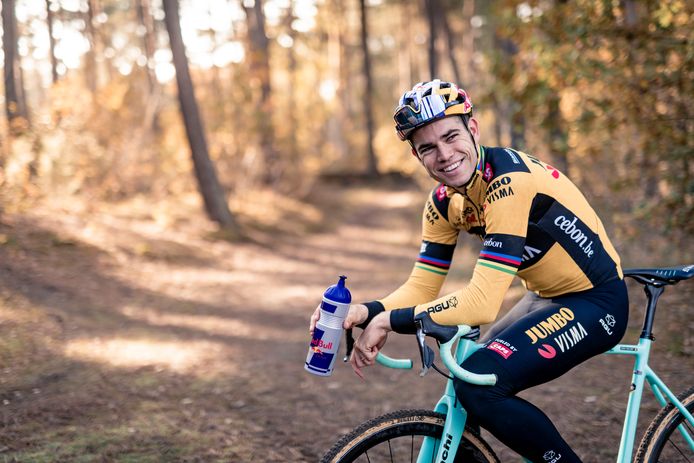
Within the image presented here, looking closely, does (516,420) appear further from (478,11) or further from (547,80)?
(478,11)

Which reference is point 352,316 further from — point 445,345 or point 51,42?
point 51,42

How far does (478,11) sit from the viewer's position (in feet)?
110

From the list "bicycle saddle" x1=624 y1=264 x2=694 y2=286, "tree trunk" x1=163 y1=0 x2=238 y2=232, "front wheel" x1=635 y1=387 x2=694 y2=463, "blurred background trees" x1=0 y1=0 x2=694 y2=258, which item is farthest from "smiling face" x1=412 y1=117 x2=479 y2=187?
"tree trunk" x1=163 y1=0 x2=238 y2=232

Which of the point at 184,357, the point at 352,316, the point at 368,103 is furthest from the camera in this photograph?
the point at 368,103

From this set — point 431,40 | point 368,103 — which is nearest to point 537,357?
point 431,40

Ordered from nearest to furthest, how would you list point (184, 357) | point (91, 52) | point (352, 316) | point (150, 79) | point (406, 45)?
point (352, 316) < point (184, 357) < point (150, 79) < point (91, 52) < point (406, 45)

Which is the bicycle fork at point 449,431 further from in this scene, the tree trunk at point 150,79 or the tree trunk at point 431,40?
the tree trunk at point 431,40

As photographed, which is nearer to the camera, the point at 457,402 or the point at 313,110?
the point at 457,402

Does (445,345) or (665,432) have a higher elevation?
(445,345)

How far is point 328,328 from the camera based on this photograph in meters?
2.74

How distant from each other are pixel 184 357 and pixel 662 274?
5.80 metres

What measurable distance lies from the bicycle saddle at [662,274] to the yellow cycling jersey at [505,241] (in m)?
0.13

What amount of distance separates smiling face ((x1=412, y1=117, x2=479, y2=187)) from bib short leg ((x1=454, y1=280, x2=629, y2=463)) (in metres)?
0.75

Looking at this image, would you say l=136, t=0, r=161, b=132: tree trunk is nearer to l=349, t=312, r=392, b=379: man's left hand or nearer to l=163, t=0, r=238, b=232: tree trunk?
l=163, t=0, r=238, b=232: tree trunk
